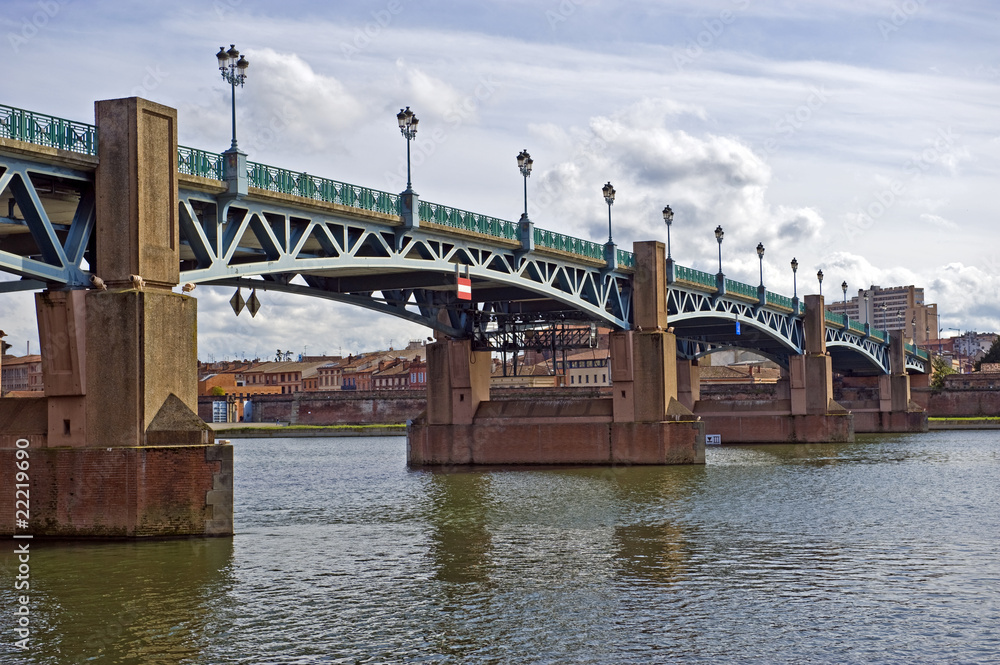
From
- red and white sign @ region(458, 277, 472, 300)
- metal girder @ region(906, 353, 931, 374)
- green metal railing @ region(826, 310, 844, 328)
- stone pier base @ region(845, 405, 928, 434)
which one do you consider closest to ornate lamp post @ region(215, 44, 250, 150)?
red and white sign @ region(458, 277, 472, 300)

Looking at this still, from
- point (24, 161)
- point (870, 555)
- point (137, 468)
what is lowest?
point (870, 555)

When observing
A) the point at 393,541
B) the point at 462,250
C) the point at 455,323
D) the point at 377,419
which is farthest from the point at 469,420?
the point at 377,419

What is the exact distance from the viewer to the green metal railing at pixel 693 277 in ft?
208

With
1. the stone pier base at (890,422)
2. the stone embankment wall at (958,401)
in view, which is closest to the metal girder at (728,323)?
the stone pier base at (890,422)

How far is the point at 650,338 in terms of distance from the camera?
56031mm

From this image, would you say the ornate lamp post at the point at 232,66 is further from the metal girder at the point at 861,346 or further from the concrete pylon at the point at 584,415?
the metal girder at the point at 861,346

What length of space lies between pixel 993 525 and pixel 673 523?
28.8 feet

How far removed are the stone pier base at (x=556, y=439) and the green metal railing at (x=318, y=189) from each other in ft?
64.5

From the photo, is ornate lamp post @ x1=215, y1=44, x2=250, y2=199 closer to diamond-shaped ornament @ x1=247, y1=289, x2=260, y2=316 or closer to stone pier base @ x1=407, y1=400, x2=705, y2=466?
diamond-shaped ornament @ x1=247, y1=289, x2=260, y2=316

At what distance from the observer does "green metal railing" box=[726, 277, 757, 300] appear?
7216 centimetres

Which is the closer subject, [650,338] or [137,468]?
[137,468]

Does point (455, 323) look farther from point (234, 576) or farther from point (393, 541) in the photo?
point (234, 576)

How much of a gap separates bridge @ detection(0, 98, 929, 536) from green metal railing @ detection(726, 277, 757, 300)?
2433 millimetres

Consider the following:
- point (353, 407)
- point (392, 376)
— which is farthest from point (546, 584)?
point (392, 376)
